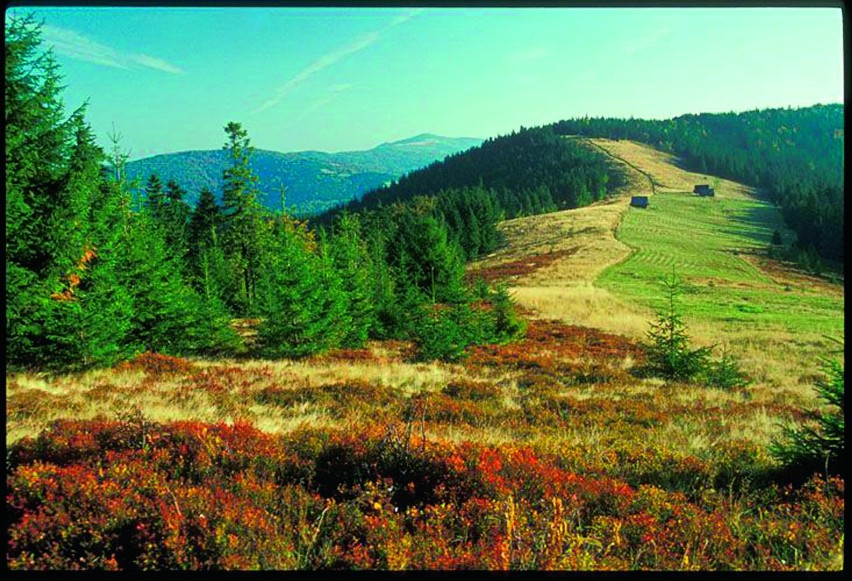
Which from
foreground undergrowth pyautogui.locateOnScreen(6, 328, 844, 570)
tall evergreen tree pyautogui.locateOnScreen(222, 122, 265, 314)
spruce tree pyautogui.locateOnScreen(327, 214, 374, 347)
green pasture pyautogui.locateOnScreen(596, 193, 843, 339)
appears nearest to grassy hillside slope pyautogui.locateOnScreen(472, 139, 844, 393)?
green pasture pyautogui.locateOnScreen(596, 193, 843, 339)

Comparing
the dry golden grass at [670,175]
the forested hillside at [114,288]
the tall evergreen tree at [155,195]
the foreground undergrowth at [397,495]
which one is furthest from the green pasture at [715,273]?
the tall evergreen tree at [155,195]

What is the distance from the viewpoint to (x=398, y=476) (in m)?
4.23

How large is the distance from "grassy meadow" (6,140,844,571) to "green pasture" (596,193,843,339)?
2359cm

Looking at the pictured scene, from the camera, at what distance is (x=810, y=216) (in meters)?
79.3

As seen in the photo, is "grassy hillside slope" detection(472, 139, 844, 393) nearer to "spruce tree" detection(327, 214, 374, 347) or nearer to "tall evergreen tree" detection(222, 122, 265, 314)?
"spruce tree" detection(327, 214, 374, 347)

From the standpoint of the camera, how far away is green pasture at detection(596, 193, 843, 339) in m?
31.0

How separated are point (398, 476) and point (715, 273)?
5995cm

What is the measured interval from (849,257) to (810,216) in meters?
102

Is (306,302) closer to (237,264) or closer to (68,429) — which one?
(68,429)

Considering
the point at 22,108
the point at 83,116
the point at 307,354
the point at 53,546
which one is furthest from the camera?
the point at 307,354

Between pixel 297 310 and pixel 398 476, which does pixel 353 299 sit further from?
pixel 398 476

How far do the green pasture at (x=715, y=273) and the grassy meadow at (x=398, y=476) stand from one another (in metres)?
23.6

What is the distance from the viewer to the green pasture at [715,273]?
3100 centimetres

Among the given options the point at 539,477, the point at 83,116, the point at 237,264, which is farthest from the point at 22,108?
the point at 237,264
